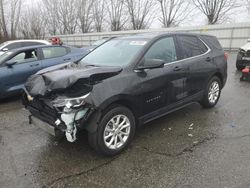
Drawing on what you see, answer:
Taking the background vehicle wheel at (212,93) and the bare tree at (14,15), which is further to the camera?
the bare tree at (14,15)

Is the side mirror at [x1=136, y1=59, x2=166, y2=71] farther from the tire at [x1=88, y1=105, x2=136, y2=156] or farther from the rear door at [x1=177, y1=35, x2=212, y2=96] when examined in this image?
the rear door at [x1=177, y1=35, x2=212, y2=96]

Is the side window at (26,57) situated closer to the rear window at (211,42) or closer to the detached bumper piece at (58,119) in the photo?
the detached bumper piece at (58,119)

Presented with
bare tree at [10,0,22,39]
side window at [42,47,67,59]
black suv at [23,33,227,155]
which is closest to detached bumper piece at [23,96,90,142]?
black suv at [23,33,227,155]

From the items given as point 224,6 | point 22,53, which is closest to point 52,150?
point 22,53

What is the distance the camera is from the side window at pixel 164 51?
395 cm

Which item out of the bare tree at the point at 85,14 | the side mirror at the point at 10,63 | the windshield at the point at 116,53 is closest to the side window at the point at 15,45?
the side mirror at the point at 10,63

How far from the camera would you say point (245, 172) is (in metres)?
2.98

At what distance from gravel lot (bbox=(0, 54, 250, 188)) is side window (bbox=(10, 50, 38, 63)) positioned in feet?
7.83

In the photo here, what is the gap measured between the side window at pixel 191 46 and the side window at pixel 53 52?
4333 millimetres

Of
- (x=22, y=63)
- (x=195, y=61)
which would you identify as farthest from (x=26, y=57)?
(x=195, y=61)

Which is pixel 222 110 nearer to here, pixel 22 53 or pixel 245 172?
pixel 245 172

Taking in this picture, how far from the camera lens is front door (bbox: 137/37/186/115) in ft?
12.3

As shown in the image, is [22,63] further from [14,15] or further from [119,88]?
[14,15]

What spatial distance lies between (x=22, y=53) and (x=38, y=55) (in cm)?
43
